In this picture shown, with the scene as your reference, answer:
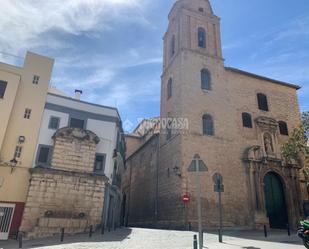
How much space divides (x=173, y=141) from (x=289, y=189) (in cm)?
976

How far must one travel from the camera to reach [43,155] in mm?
16312

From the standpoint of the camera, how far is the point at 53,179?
51.0 ft

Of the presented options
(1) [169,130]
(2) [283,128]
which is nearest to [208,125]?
(1) [169,130]

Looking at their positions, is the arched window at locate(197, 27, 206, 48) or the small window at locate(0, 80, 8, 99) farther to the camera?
the arched window at locate(197, 27, 206, 48)

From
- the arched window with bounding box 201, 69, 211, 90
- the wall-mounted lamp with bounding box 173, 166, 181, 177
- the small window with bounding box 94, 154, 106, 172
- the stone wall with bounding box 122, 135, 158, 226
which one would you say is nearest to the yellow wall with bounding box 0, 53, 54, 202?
the small window with bounding box 94, 154, 106, 172

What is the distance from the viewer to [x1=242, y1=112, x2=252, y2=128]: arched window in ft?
71.6

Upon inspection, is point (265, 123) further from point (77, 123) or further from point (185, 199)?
point (77, 123)

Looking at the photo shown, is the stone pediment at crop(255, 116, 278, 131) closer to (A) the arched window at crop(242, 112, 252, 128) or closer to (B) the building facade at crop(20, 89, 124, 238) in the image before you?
(A) the arched window at crop(242, 112, 252, 128)

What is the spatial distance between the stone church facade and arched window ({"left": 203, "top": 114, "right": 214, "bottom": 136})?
0.08m

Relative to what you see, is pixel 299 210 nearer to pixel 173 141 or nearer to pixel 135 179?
pixel 173 141

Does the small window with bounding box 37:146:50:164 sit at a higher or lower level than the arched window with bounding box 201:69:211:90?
lower

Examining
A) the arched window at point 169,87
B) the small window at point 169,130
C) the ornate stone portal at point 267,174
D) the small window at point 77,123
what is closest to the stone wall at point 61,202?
the small window at point 77,123

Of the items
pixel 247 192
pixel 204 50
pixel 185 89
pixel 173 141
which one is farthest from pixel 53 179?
pixel 204 50

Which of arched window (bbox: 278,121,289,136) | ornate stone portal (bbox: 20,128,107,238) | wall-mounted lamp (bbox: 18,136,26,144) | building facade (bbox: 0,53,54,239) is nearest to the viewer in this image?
ornate stone portal (bbox: 20,128,107,238)
